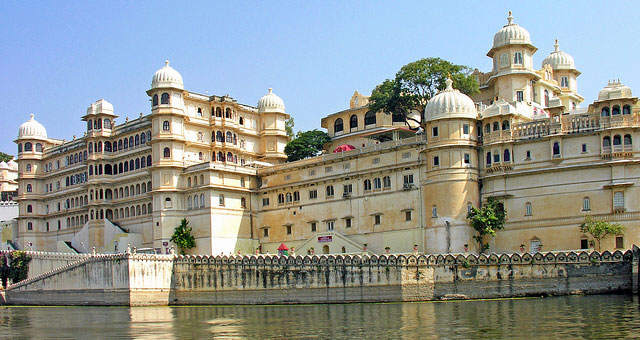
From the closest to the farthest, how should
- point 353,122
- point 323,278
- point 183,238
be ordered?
point 323,278 → point 183,238 → point 353,122

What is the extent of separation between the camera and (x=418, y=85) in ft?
223

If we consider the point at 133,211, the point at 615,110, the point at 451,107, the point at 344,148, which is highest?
the point at 451,107

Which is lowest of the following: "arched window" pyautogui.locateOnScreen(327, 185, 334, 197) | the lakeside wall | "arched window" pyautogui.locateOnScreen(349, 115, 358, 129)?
the lakeside wall

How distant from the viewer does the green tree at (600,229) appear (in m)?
50.9

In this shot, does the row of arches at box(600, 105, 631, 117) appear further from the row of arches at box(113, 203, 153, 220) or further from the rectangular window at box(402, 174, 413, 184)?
the row of arches at box(113, 203, 153, 220)

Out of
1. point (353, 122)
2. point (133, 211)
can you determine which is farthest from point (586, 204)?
point (133, 211)

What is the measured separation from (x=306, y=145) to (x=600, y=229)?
1342 inches

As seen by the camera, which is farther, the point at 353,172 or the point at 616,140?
the point at 353,172

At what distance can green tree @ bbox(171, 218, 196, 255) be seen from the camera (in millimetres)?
68688

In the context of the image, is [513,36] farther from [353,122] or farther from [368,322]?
[368,322]

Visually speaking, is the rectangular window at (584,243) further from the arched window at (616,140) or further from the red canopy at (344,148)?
the red canopy at (344,148)

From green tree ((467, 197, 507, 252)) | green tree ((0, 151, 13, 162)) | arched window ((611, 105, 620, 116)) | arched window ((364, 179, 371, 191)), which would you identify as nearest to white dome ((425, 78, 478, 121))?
green tree ((467, 197, 507, 252))

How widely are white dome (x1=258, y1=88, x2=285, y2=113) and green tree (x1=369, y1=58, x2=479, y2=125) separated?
13.8 m

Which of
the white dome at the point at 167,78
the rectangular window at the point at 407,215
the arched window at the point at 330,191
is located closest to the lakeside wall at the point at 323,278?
the rectangular window at the point at 407,215
